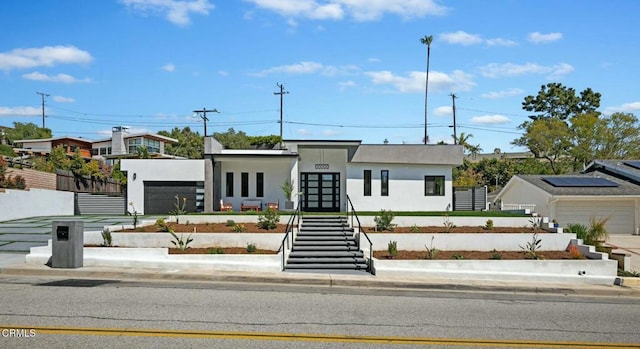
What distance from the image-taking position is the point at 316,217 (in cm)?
2433

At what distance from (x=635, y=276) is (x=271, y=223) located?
12.6 m

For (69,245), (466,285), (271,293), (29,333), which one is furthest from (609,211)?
(29,333)

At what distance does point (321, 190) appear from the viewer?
31.1m

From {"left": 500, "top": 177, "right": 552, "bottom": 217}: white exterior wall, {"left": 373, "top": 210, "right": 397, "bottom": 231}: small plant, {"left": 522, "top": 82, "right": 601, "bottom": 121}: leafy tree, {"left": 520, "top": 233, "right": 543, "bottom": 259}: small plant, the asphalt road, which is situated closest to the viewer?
the asphalt road

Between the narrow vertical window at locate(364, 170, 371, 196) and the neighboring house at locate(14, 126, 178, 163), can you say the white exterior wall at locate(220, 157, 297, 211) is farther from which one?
the neighboring house at locate(14, 126, 178, 163)

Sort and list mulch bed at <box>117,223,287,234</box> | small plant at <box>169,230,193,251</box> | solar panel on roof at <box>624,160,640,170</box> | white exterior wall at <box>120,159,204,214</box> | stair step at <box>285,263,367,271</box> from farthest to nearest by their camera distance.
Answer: solar panel on roof at <box>624,160,640,170</box> → white exterior wall at <box>120,159,204,214</box> → mulch bed at <box>117,223,287,234</box> → small plant at <box>169,230,193,251</box> → stair step at <box>285,263,367,271</box>

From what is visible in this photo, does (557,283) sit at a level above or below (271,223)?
below

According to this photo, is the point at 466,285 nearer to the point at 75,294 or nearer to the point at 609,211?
the point at 75,294

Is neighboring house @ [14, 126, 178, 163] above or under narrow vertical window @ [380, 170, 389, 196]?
above

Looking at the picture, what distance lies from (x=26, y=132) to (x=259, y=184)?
3050 inches

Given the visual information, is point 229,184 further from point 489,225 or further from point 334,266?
point 489,225

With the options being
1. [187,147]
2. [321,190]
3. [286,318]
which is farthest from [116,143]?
[286,318]

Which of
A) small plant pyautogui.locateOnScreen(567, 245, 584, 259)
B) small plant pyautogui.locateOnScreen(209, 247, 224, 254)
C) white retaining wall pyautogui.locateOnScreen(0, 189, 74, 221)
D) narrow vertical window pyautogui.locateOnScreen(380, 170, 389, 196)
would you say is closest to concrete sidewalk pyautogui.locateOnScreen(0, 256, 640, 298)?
small plant pyautogui.locateOnScreen(209, 247, 224, 254)

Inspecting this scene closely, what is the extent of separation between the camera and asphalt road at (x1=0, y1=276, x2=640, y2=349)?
819 cm
